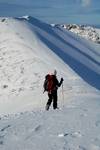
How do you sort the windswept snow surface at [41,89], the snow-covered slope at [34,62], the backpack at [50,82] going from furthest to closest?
the snow-covered slope at [34,62] < the backpack at [50,82] < the windswept snow surface at [41,89]

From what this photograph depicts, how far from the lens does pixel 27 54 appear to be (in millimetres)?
48594

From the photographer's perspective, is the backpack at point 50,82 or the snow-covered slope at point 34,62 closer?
the backpack at point 50,82

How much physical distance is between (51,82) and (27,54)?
27.9 meters

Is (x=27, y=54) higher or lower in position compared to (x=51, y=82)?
lower

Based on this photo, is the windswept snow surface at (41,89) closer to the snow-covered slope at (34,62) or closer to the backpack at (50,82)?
the snow-covered slope at (34,62)

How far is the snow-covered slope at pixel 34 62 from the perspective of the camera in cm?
3756

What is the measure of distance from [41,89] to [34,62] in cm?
837

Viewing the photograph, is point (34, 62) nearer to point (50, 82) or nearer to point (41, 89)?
point (41, 89)

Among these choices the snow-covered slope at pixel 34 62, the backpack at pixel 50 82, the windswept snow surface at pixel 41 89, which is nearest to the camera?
the windswept snow surface at pixel 41 89

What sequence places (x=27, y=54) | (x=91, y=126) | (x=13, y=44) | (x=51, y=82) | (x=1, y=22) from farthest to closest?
(x=1, y=22) < (x=13, y=44) < (x=27, y=54) < (x=51, y=82) < (x=91, y=126)

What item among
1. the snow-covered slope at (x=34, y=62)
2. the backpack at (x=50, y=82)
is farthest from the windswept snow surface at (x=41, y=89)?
the backpack at (x=50, y=82)

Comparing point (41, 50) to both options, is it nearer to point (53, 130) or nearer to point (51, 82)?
point (51, 82)

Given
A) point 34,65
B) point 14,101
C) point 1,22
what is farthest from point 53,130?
point 1,22

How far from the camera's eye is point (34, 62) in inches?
1822
